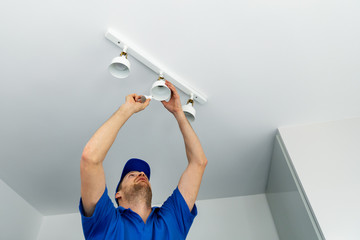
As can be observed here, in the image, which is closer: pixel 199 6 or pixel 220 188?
pixel 199 6

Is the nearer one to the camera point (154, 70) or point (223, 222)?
point (154, 70)

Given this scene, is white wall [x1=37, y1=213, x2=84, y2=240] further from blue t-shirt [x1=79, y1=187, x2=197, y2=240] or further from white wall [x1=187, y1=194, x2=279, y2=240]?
blue t-shirt [x1=79, y1=187, x2=197, y2=240]

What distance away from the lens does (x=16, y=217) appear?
6.32 ft

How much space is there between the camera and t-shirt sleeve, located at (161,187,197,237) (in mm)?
1058

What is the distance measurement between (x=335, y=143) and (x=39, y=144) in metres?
1.49

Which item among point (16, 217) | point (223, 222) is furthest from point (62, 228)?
point (223, 222)

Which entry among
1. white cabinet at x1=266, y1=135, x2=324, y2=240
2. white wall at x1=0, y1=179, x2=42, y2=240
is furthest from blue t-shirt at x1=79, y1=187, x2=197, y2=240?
white wall at x1=0, y1=179, x2=42, y2=240

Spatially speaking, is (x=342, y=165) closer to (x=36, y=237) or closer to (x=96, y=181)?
(x=96, y=181)

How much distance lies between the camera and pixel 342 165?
1.31 metres

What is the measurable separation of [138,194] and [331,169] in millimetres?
832

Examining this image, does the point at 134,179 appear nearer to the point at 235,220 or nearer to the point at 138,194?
the point at 138,194

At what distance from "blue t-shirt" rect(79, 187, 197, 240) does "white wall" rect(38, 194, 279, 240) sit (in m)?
0.89

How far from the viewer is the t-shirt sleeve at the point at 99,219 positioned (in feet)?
2.93

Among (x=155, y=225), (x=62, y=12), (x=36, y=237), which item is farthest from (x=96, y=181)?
(x=36, y=237)
